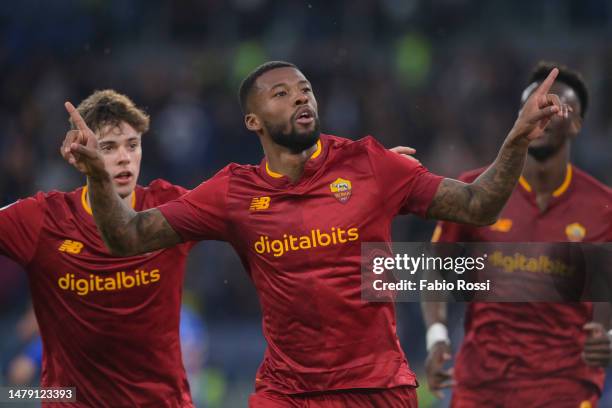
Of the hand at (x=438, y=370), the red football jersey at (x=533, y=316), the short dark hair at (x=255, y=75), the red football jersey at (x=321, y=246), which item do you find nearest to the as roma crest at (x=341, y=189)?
the red football jersey at (x=321, y=246)

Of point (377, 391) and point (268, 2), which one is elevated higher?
point (268, 2)

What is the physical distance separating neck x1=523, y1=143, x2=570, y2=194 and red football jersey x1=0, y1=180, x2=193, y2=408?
2242 millimetres

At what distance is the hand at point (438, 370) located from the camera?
662 centimetres

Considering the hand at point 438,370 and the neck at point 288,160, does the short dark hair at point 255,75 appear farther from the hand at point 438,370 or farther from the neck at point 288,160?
the hand at point 438,370

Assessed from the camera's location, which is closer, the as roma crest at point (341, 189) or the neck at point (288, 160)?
the as roma crest at point (341, 189)

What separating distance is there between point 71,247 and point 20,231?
0.28 meters

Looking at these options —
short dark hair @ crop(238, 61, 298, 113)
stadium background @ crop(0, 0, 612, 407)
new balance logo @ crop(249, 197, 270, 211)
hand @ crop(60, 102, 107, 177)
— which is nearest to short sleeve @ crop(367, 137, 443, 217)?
new balance logo @ crop(249, 197, 270, 211)

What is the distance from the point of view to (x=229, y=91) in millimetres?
14297

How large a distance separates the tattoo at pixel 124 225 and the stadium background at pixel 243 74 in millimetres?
6001

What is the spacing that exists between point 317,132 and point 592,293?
2152mm

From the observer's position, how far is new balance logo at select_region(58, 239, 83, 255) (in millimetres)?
6219

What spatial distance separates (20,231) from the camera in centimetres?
617

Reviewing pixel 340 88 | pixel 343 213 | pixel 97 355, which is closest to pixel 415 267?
pixel 343 213

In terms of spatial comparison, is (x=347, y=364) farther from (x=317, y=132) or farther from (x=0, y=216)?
(x=0, y=216)
